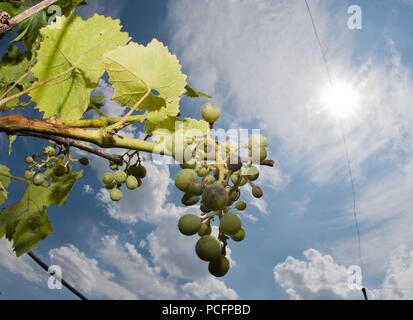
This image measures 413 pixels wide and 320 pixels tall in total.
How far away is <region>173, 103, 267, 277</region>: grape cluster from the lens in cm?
62

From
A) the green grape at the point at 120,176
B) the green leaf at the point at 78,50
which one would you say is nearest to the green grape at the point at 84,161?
the green grape at the point at 120,176

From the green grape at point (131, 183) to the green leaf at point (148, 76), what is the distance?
55 cm

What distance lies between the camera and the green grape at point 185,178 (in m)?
0.66

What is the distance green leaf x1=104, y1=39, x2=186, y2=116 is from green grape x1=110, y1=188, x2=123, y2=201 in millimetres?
765

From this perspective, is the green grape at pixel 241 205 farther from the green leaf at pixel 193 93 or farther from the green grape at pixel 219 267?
the green leaf at pixel 193 93

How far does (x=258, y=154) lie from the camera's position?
2.11 feet

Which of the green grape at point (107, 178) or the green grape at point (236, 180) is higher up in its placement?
Answer: the green grape at point (107, 178)

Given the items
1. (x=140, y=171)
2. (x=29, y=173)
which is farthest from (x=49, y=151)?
(x=140, y=171)

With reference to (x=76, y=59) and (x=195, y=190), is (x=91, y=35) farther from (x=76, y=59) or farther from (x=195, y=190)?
(x=195, y=190)

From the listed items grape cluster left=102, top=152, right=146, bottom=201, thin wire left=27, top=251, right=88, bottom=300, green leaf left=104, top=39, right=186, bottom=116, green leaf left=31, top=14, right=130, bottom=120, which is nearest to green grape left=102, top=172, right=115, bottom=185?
grape cluster left=102, top=152, right=146, bottom=201

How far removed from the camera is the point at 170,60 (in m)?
0.71

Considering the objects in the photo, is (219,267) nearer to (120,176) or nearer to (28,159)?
(120,176)

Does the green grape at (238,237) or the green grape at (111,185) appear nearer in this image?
the green grape at (238,237)
